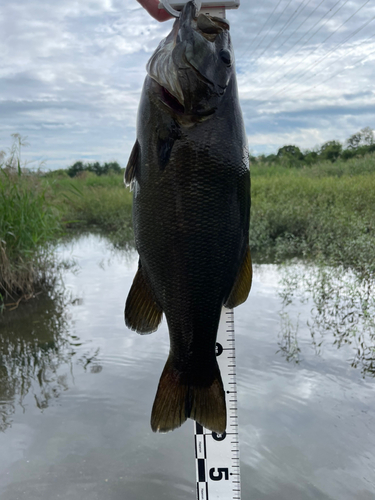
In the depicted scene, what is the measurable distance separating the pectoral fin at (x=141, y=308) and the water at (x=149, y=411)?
185 cm

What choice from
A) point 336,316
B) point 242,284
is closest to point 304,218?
point 336,316

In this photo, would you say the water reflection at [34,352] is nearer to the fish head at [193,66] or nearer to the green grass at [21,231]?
the green grass at [21,231]

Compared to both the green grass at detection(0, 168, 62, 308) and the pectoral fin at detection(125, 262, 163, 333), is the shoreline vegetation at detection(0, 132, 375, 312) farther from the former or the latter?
the pectoral fin at detection(125, 262, 163, 333)

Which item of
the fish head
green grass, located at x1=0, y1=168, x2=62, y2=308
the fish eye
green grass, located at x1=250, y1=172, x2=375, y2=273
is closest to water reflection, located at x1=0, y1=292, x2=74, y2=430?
green grass, located at x1=0, y1=168, x2=62, y2=308

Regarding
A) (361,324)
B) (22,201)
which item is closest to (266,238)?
(361,324)

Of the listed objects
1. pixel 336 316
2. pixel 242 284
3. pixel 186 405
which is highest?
pixel 242 284

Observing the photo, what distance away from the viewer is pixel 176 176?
1.27 m

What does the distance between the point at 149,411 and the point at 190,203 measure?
9.18ft

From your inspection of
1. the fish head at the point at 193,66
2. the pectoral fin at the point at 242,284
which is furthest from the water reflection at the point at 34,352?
the fish head at the point at 193,66

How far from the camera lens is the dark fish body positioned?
1241 millimetres

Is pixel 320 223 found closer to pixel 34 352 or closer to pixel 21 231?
pixel 21 231

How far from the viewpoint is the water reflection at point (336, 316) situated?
437 centimetres

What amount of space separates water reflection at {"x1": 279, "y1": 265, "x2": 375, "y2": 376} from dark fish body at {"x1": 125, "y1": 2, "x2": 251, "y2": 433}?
3111 millimetres

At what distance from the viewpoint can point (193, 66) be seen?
121 centimetres
